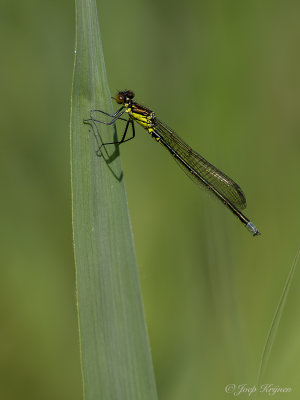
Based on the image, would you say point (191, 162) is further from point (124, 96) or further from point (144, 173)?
point (124, 96)

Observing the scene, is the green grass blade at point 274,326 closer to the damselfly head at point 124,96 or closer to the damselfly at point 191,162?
the damselfly at point 191,162

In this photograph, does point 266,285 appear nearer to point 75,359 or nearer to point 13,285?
point 75,359

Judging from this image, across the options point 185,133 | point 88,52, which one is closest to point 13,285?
point 185,133

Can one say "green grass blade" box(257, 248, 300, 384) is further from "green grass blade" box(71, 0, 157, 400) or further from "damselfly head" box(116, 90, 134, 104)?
"damselfly head" box(116, 90, 134, 104)

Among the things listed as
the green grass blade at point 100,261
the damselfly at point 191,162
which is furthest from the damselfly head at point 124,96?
the green grass blade at point 100,261

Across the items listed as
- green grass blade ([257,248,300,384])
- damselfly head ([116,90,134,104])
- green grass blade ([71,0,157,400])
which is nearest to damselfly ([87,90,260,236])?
damselfly head ([116,90,134,104])

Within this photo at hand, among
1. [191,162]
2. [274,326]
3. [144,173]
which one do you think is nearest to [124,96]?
[144,173]
